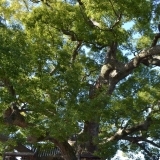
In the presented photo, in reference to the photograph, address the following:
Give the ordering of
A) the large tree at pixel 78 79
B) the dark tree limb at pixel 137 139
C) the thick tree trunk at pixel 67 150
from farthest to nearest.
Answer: the dark tree limb at pixel 137 139 < the thick tree trunk at pixel 67 150 < the large tree at pixel 78 79

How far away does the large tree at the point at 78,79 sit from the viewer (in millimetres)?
8781

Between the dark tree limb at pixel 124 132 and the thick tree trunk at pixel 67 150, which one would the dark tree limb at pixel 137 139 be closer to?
the dark tree limb at pixel 124 132

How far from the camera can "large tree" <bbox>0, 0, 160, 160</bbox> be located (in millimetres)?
8781

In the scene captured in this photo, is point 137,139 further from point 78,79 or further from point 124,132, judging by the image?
point 78,79

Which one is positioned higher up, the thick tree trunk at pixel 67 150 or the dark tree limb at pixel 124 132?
the dark tree limb at pixel 124 132

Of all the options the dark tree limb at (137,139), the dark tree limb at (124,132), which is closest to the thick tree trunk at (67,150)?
the dark tree limb at (124,132)

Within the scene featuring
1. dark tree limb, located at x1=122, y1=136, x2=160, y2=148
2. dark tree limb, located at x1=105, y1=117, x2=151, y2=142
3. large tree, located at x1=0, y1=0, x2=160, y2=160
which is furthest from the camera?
dark tree limb, located at x1=122, y1=136, x2=160, y2=148

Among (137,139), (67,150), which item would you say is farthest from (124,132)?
(67,150)

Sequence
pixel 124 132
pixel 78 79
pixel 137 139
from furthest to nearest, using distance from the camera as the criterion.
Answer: pixel 137 139 → pixel 124 132 → pixel 78 79

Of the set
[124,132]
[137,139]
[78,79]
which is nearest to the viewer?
[78,79]

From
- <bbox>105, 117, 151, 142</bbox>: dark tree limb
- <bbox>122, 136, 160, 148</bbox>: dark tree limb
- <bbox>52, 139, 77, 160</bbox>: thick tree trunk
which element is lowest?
<bbox>52, 139, 77, 160</bbox>: thick tree trunk

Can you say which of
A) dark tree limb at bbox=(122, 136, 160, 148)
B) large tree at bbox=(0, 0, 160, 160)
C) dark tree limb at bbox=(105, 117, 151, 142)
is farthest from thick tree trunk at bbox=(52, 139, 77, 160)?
dark tree limb at bbox=(122, 136, 160, 148)

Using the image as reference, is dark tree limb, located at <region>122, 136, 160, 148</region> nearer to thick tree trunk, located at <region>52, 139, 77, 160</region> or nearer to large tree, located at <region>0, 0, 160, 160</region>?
large tree, located at <region>0, 0, 160, 160</region>

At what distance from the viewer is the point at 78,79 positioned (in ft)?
33.3
